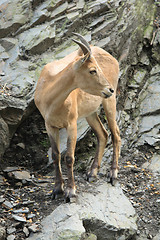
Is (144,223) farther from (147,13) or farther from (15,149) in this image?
(147,13)

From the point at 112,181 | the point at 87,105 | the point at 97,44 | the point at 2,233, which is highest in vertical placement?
the point at 2,233

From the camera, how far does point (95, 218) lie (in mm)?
5379

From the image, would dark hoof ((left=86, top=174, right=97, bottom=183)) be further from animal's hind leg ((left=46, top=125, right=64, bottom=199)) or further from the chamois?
animal's hind leg ((left=46, top=125, right=64, bottom=199))

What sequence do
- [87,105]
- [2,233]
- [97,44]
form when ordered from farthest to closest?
1. [97,44]
2. [87,105]
3. [2,233]

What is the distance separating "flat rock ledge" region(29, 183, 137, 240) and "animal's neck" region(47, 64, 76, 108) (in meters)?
1.59

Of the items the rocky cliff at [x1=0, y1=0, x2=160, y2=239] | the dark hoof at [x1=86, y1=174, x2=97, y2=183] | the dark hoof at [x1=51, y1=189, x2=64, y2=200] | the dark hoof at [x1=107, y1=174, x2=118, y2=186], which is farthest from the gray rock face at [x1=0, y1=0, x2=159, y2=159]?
the dark hoof at [x1=107, y1=174, x2=118, y2=186]

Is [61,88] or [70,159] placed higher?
[61,88]

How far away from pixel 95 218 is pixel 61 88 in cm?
204

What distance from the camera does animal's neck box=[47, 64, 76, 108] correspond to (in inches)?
214

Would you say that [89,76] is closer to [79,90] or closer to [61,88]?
[61,88]

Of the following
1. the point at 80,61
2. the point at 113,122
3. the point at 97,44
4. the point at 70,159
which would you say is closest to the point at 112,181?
the point at 113,122

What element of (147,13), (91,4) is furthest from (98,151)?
(147,13)

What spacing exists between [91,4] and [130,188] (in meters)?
4.65

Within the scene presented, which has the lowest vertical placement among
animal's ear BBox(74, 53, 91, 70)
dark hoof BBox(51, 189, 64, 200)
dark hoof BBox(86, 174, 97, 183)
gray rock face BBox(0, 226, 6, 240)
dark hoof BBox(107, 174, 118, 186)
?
dark hoof BBox(107, 174, 118, 186)
